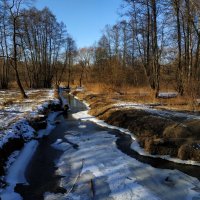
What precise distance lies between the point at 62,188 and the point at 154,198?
2278 mm

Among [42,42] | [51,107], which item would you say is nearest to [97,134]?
[51,107]

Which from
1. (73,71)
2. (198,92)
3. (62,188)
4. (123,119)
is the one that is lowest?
(62,188)

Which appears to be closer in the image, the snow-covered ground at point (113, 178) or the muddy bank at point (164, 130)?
the snow-covered ground at point (113, 178)

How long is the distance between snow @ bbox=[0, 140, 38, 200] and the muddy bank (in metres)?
4.09

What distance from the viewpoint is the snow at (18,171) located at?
629cm

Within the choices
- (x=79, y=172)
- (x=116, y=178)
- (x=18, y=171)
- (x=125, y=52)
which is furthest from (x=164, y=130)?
(x=125, y=52)

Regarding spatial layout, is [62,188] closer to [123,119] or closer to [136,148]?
[136,148]

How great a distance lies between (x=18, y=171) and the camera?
7727 mm

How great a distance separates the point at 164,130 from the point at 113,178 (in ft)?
13.0

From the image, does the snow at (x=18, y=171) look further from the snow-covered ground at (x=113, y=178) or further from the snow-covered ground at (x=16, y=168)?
the snow-covered ground at (x=113, y=178)

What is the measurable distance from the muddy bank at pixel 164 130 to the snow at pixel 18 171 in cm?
409

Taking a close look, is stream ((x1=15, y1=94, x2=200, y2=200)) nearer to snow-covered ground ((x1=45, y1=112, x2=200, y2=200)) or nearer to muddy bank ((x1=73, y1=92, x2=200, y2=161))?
snow-covered ground ((x1=45, y1=112, x2=200, y2=200))

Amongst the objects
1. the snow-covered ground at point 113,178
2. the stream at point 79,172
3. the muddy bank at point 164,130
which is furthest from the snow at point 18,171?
the muddy bank at point 164,130

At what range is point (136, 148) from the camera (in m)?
9.61
